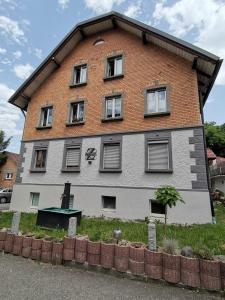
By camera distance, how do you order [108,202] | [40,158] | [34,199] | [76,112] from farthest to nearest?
[40,158]
[76,112]
[34,199]
[108,202]

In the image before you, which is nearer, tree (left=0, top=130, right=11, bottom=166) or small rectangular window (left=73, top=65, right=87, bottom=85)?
small rectangular window (left=73, top=65, right=87, bottom=85)

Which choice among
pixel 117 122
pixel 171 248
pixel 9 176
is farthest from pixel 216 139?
pixel 171 248

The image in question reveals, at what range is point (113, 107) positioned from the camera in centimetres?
1307

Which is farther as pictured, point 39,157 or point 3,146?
point 3,146

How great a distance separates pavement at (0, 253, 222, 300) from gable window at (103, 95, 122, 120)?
9.24 m

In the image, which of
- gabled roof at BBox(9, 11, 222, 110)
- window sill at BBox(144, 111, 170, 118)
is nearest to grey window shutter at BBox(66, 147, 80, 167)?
window sill at BBox(144, 111, 170, 118)

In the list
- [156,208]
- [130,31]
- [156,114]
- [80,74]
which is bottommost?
[156,208]

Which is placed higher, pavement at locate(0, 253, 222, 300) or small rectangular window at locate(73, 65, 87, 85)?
small rectangular window at locate(73, 65, 87, 85)

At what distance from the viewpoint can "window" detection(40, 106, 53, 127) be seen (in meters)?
15.2

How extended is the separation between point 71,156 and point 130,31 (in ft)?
30.1

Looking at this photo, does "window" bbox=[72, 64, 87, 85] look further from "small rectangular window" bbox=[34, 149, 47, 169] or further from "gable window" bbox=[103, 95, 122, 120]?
"small rectangular window" bbox=[34, 149, 47, 169]


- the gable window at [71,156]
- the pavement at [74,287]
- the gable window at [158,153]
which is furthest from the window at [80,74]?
the pavement at [74,287]

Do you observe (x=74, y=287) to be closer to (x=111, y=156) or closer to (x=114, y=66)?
(x=111, y=156)

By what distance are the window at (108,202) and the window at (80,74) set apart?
8.36 meters
